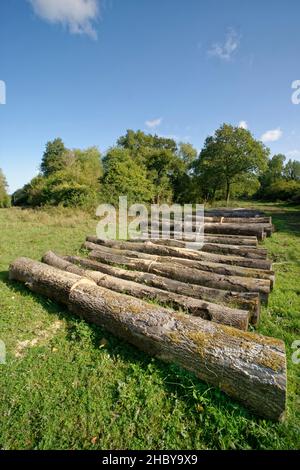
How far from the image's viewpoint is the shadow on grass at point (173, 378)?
2.36 metres

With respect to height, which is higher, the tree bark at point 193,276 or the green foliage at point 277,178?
the green foliage at point 277,178

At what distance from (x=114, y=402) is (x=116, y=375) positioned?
31 centimetres

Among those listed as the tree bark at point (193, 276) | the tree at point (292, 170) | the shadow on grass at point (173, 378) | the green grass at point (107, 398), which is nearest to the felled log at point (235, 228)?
the tree bark at point (193, 276)

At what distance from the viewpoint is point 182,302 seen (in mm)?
3693

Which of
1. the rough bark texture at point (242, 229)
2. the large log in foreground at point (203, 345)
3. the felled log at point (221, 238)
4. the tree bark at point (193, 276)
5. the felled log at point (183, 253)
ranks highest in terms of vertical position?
the rough bark texture at point (242, 229)

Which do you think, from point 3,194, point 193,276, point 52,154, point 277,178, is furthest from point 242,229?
point 277,178

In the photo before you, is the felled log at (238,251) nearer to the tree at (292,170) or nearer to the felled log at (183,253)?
the felled log at (183,253)

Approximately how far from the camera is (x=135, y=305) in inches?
130

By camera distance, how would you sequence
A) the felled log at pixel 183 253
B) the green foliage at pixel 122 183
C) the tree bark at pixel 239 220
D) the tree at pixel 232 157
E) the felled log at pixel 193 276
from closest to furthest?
the felled log at pixel 193 276 → the felled log at pixel 183 253 → the tree bark at pixel 239 220 → the green foliage at pixel 122 183 → the tree at pixel 232 157

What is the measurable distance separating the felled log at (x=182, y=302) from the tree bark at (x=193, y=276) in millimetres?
892

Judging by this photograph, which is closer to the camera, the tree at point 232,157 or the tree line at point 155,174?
the tree line at point 155,174

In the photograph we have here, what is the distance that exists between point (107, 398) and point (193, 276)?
2.77 meters

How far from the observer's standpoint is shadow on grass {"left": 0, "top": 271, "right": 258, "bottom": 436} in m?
2.36

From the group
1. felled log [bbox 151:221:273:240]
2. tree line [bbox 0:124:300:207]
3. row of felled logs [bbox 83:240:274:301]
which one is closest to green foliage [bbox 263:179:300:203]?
tree line [bbox 0:124:300:207]
